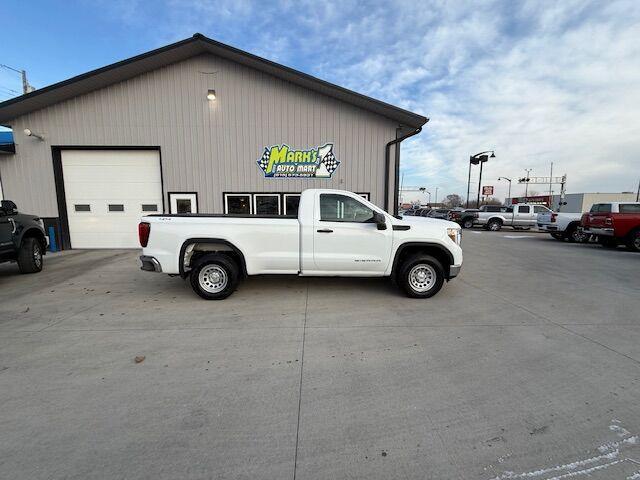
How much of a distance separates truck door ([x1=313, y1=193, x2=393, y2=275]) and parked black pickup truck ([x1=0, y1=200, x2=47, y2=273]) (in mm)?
6902

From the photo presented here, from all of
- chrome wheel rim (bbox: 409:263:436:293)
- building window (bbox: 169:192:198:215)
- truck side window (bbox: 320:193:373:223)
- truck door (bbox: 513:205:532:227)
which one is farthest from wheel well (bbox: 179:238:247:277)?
truck door (bbox: 513:205:532:227)

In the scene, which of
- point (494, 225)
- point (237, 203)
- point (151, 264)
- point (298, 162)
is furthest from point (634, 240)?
point (151, 264)

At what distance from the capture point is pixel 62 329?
4.20 m

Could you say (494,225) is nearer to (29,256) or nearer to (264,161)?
(264,161)

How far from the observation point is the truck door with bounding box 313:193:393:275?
542 cm

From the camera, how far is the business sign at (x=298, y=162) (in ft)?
37.3

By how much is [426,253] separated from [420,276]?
0.44m

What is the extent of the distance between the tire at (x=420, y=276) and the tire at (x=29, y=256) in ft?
28.1

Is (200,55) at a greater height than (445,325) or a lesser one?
greater

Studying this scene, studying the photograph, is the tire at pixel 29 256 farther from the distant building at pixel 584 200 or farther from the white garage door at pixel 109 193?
the distant building at pixel 584 200

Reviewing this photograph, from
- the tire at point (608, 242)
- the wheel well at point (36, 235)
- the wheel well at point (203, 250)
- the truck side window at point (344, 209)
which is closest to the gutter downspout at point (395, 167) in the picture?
the truck side window at point (344, 209)

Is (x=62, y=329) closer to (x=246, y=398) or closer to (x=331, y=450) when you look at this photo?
(x=246, y=398)

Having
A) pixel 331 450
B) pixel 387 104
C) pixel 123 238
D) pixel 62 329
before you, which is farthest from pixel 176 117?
pixel 331 450

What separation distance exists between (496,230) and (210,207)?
70.3 feet
